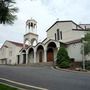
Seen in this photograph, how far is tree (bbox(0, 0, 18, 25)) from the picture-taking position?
8961mm

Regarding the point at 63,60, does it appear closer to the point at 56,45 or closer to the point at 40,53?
the point at 56,45

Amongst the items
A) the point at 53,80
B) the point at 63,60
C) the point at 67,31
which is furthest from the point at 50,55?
the point at 53,80

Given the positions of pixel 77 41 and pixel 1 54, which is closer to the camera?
pixel 77 41

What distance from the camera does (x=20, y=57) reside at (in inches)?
1859

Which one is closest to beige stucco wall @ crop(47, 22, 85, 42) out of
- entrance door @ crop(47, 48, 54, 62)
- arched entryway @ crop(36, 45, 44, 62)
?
entrance door @ crop(47, 48, 54, 62)

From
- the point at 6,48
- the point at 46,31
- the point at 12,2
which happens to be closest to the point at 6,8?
the point at 12,2

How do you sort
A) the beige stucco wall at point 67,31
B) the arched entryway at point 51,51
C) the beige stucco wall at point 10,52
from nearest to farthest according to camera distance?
the beige stucco wall at point 67,31 → the arched entryway at point 51,51 → the beige stucco wall at point 10,52

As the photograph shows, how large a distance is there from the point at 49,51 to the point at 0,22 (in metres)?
32.0

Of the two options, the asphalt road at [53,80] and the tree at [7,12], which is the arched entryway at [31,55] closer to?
the asphalt road at [53,80]

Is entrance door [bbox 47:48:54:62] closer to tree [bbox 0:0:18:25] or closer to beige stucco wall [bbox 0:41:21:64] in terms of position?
beige stucco wall [bbox 0:41:21:64]

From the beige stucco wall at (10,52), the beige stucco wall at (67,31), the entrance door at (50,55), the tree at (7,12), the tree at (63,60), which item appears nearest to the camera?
the tree at (7,12)

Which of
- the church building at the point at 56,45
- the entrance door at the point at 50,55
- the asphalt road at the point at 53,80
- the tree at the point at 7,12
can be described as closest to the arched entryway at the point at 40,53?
the church building at the point at 56,45

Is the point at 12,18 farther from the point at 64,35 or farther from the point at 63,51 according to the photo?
the point at 64,35

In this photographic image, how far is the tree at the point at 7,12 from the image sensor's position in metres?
8.96
